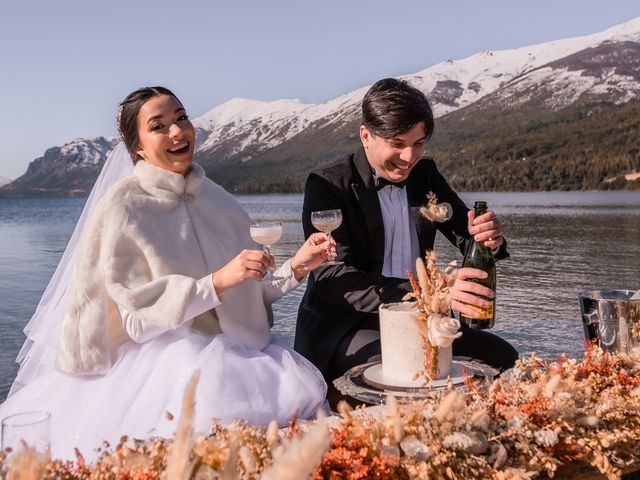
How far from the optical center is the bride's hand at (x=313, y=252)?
11.9ft

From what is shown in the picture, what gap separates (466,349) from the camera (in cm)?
443

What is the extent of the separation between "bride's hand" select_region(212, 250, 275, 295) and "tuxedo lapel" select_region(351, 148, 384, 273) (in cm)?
130

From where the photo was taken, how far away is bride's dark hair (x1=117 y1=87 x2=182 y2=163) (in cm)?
388

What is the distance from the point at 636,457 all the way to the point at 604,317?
1.06 metres

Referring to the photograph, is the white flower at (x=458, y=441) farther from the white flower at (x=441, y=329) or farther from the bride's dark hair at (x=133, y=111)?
the bride's dark hair at (x=133, y=111)

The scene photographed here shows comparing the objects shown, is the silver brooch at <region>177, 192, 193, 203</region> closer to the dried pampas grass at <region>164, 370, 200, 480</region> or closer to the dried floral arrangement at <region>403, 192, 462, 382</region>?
the dried floral arrangement at <region>403, 192, 462, 382</region>

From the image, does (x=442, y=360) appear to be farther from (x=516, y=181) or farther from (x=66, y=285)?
(x=516, y=181)

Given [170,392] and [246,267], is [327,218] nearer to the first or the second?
[246,267]

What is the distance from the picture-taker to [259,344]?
3959mm

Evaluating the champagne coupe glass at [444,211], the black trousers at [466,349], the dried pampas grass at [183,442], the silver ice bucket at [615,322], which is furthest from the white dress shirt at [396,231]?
the dried pampas grass at [183,442]

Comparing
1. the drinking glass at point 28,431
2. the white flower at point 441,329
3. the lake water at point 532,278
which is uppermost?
the drinking glass at point 28,431

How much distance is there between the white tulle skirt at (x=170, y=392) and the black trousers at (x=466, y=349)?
631 millimetres

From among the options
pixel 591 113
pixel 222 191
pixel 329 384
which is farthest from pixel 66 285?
pixel 591 113

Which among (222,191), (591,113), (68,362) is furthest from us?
(591,113)
